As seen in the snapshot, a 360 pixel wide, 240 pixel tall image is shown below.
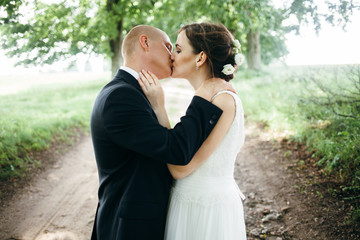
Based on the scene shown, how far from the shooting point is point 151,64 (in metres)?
2.19

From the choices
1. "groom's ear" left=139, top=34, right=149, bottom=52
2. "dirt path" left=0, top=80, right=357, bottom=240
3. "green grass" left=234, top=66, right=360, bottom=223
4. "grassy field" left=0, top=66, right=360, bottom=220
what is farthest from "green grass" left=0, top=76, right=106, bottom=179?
"green grass" left=234, top=66, right=360, bottom=223

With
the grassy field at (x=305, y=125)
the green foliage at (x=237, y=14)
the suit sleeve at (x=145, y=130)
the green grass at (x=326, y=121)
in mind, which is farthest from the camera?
the green foliage at (x=237, y=14)

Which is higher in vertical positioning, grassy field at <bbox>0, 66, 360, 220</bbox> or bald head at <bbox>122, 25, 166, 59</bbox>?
bald head at <bbox>122, 25, 166, 59</bbox>

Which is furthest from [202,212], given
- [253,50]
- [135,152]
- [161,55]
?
[253,50]

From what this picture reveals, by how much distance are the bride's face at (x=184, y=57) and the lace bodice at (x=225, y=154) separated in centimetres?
47

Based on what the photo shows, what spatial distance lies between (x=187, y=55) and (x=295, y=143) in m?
4.44

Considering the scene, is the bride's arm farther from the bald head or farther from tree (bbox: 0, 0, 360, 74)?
tree (bbox: 0, 0, 360, 74)

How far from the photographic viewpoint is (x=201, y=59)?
211 centimetres

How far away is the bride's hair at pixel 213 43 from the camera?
6.79 feet

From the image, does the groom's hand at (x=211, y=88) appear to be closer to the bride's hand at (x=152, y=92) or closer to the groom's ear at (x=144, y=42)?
the bride's hand at (x=152, y=92)

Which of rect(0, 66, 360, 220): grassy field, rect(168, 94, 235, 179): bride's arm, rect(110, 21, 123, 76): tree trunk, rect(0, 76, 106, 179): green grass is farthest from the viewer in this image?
rect(110, 21, 123, 76): tree trunk

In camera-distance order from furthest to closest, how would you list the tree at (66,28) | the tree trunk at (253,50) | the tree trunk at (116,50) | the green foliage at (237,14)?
the tree trunk at (253,50) → the tree trunk at (116,50) → the tree at (66,28) → the green foliage at (237,14)

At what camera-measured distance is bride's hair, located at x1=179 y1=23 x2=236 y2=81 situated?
81.4 inches

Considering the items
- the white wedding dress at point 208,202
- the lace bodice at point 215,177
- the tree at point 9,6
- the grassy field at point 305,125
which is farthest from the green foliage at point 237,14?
the tree at point 9,6
